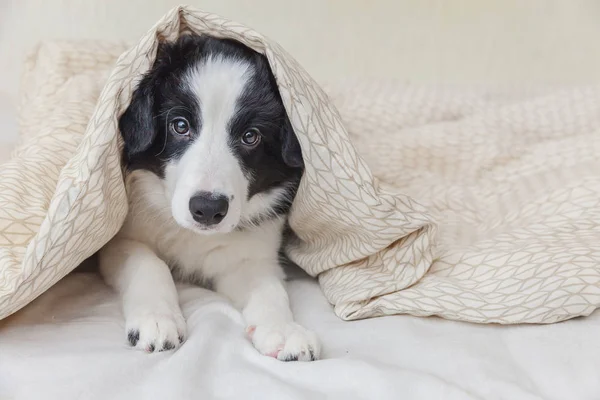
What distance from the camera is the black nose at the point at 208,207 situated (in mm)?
1686

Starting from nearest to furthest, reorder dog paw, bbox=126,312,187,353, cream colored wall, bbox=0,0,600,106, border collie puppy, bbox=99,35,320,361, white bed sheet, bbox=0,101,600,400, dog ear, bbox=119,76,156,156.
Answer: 1. white bed sheet, bbox=0,101,600,400
2. dog paw, bbox=126,312,187,353
3. border collie puppy, bbox=99,35,320,361
4. dog ear, bbox=119,76,156,156
5. cream colored wall, bbox=0,0,600,106

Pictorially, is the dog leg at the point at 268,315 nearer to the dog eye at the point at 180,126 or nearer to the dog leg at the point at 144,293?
the dog leg at the point at 144,293

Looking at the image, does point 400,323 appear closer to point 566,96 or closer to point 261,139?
point 261,139

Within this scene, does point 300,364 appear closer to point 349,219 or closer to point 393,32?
point 349,219

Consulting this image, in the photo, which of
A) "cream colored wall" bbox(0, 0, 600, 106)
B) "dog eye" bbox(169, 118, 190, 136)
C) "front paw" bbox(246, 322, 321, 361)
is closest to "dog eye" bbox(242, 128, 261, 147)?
"dog eye" bbox(169, 118, 190, 136)

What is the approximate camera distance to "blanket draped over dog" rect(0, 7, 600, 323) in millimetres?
1677

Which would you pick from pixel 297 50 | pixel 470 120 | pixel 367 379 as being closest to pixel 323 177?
pixel 367 379

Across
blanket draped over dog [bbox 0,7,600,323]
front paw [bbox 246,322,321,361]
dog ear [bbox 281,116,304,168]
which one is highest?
dog ear [bbox 281,116,304,168]

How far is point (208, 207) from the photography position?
169 centimetres

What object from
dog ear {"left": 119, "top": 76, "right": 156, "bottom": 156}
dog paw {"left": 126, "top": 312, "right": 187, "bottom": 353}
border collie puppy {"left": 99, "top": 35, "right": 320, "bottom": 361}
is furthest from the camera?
dog ear {"left": 119, "top": 76, "right": 156, "bottom": 156}

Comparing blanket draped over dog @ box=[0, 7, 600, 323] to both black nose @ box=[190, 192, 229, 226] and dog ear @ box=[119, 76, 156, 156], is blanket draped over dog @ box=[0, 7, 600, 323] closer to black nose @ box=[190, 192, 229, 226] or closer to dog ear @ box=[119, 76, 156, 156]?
dog ear @ box=[119, 76, 156, 156]

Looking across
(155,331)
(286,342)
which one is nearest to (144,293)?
(155,331)

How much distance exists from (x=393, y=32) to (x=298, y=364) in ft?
9.05

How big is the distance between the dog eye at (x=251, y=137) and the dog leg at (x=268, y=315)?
0.42 meters
